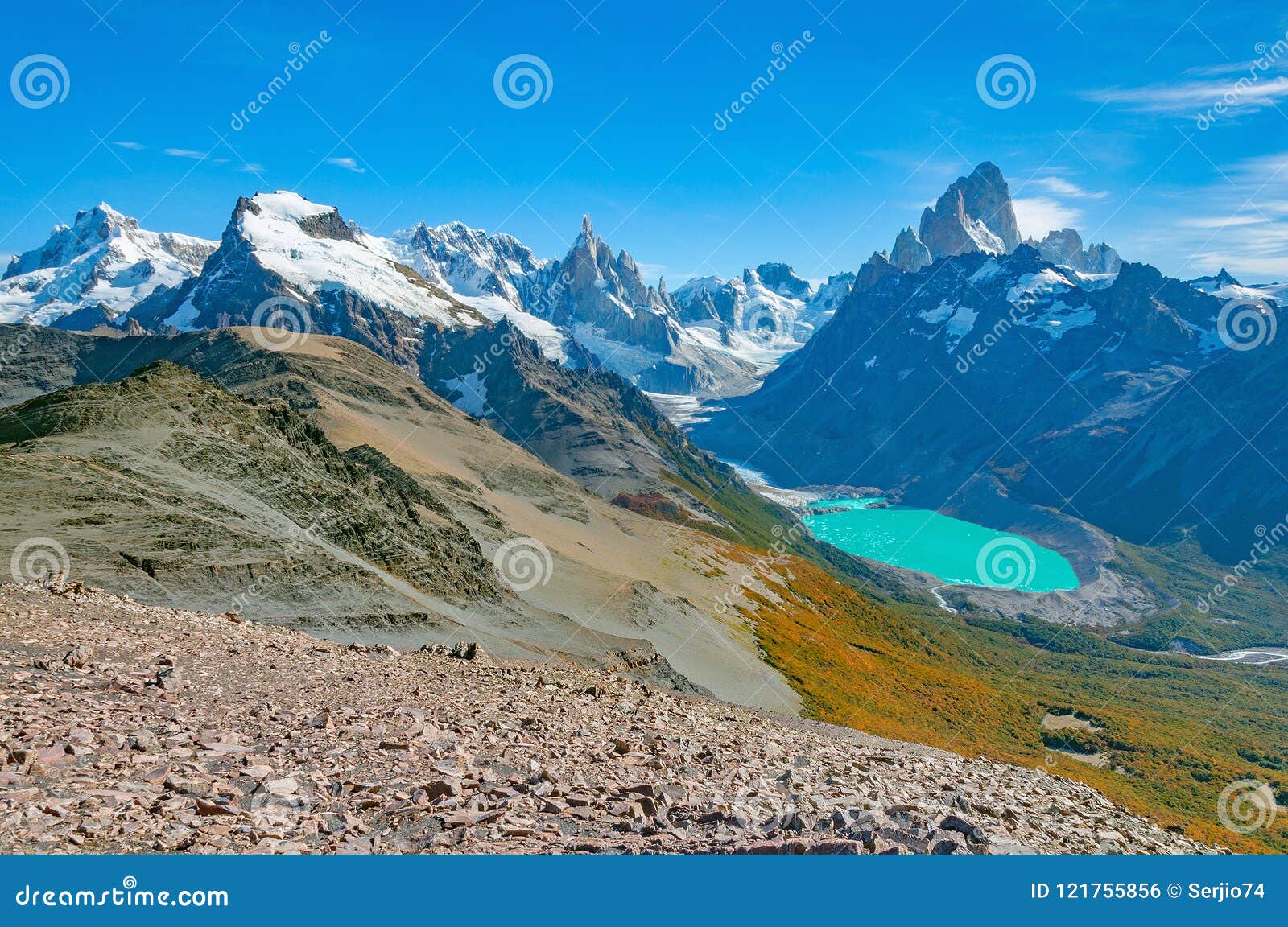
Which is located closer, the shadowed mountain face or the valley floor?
the valley floor

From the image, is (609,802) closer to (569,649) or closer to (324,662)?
(324,662)

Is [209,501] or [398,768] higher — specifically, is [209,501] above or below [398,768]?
above

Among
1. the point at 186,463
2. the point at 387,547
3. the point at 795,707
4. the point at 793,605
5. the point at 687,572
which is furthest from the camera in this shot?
the point at 793,605

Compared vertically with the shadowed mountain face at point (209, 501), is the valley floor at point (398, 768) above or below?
below

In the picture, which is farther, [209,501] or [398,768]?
[209,501]

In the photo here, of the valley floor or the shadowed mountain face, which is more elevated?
the shadowed mountain face

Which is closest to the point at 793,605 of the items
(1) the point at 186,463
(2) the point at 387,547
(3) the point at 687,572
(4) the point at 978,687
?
(3) the point at 687,572

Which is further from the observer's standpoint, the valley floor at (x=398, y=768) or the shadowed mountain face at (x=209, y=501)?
the shadowed mountain face at (x=209, y=501)

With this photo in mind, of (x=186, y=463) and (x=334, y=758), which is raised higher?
(x=186, y=463)
